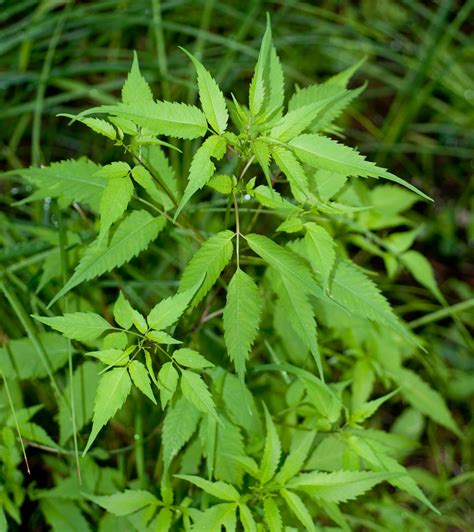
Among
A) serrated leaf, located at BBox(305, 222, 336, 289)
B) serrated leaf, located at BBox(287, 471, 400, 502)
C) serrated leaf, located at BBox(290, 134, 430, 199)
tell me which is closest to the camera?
serrated leaf, located at BBox(290, 134, 430, 199)

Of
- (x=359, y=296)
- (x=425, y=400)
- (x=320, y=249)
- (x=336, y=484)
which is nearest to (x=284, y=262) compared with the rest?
(x=320, y=249)

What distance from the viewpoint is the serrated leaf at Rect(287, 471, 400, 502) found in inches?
50.2

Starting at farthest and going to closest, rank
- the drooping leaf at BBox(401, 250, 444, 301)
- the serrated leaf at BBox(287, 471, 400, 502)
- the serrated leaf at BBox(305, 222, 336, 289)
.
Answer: the drooping leaf at BBox(401, 250, 444, 301), the serrated leaf at BBox(287, 471, 400, 502), the serrated leaf at BBox(305, 222, 336, 289)

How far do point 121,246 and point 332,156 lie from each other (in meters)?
0.49

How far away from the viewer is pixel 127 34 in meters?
2.71

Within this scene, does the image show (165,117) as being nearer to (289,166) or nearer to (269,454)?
(289,166)

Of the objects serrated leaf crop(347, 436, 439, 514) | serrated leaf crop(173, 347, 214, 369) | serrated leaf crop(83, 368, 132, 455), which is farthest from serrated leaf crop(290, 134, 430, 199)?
serrated leaf crop(347, 436, 439, 514)

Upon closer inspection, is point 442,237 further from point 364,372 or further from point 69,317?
point 69,317

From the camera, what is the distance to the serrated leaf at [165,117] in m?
1.05

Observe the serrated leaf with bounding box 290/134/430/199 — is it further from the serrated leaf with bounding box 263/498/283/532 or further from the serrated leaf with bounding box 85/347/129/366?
the serrated leaf with bounding box 263/498/283/532

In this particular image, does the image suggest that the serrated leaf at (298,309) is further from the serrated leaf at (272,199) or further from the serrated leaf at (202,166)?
the serrated leaf at (202,166)

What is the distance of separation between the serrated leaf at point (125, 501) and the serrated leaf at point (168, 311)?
48 cm

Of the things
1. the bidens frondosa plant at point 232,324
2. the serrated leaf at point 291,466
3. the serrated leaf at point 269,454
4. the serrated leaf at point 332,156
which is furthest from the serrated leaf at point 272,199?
the serrated leaf at point 291,466

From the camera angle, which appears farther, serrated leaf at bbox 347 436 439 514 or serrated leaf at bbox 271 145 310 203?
serrated leaf at bbox 347 436 439 514
